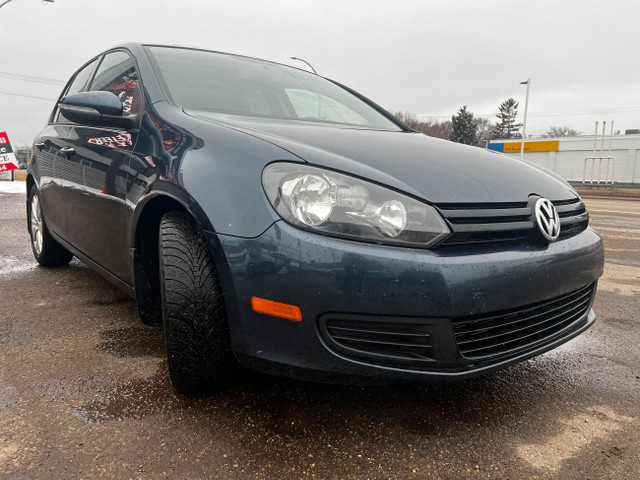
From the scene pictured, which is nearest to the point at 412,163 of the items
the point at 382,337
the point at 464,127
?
the point at 382,337

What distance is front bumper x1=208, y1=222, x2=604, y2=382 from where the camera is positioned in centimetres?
134

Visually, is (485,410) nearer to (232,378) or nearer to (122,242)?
(232,378)

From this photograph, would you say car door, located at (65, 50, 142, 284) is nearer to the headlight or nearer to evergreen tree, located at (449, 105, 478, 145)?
the headlight

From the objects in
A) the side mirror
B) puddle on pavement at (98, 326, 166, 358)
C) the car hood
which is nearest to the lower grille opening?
the car hood

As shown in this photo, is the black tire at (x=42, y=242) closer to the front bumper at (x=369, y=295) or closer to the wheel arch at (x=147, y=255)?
the wheel arch at (x=147, y=255)

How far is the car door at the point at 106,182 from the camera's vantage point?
6.72 feet

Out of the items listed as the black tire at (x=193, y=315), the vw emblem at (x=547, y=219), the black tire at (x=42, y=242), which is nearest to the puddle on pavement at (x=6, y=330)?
the black tire at (x=42, y=242)

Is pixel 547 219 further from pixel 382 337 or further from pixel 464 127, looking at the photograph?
pixel 464 127

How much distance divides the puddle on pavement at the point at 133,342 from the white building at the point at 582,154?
36962mm

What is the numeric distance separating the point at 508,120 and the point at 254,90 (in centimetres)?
7470

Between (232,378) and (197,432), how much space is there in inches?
8.5

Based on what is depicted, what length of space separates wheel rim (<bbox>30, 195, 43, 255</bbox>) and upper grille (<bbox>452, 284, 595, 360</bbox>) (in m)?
3.29

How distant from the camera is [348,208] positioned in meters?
1.41

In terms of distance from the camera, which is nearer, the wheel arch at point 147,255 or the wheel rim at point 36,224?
the wheel arch at point 147,255
